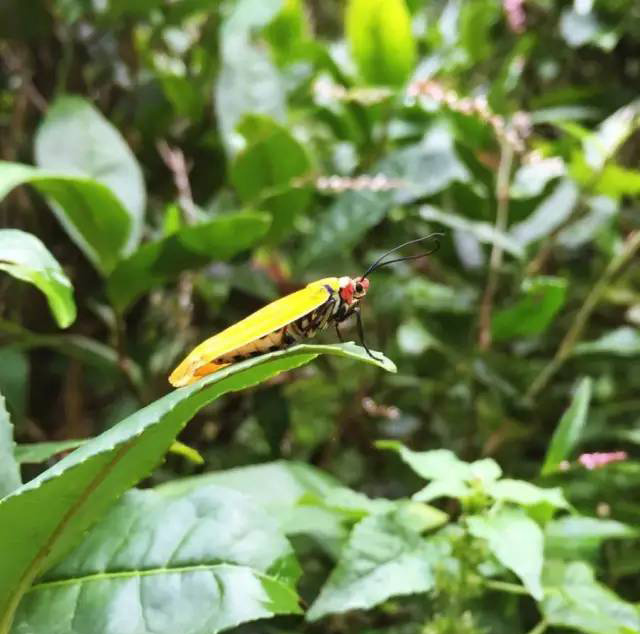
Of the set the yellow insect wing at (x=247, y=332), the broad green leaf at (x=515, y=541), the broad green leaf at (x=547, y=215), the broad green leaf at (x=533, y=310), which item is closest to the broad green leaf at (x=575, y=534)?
the broad green leaf at (x=515, y=541)

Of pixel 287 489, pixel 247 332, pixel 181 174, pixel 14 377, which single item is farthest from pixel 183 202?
pixel 247 332

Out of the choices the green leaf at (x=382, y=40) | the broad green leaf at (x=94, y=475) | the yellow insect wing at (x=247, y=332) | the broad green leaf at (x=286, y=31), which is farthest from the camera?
the broad green leaf at (x=286, y=31)

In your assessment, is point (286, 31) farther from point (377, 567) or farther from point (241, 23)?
point (377, 567)

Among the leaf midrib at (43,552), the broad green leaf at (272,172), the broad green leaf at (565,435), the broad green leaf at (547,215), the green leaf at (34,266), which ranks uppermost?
the green leaf at (34,266)

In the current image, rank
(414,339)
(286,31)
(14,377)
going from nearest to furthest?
(14,377), (414,339), (286,31)

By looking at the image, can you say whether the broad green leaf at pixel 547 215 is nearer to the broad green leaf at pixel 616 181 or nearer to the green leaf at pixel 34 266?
the broad green leaf at pixel 616 181
